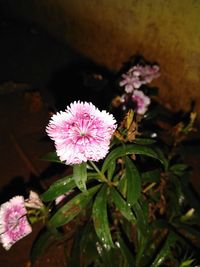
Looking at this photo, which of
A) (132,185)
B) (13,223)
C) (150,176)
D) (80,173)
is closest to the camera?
(80,173)

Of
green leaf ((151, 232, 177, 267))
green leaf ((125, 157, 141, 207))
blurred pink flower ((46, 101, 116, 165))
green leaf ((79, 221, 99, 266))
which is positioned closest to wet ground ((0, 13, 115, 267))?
green leaf ((79, 221, 99, 266))

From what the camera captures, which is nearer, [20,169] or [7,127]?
[20,169]

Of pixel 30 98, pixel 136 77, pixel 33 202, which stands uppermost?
pixel 30 98

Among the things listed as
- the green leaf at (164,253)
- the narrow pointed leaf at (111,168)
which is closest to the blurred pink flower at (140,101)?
the narrow pointed leaf at (111,168)

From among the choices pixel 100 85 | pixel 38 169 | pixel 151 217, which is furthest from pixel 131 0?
pixel 151 217

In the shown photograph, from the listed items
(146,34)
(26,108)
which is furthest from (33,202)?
(146,34)

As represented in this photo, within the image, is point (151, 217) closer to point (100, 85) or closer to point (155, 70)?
Answer: point (155, 70)

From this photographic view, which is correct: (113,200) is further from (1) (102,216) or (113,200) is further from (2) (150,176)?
(2) (150,176)

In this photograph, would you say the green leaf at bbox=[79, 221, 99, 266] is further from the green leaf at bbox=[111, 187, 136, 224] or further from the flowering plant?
the green leaf at bbox=[111, 187, 136, 224]
